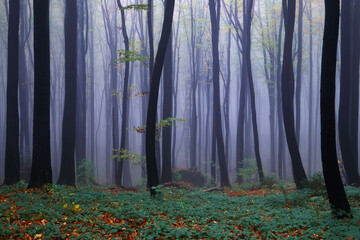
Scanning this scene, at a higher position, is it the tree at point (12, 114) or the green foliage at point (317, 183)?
the tree at point (12, 114)

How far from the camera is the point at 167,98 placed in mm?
14562

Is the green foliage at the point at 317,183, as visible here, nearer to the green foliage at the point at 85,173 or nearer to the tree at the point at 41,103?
the tree at the point at 41,103

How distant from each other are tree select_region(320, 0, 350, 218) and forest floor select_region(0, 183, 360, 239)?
50cm

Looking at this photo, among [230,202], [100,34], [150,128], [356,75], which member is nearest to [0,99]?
[100,34]

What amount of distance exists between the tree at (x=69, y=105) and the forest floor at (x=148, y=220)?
360 centimetres

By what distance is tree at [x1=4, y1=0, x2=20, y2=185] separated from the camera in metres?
10.2

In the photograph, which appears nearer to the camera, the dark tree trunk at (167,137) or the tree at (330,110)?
the tree at (330,110)

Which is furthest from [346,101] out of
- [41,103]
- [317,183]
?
[41,103]

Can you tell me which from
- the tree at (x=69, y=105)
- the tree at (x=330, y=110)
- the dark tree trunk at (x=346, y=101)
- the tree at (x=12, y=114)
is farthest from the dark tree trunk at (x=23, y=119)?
the dark tree trunk at (x=346, y=101)

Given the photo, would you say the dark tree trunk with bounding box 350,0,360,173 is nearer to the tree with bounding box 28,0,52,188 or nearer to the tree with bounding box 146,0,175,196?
the tree with bounding box 146,0,175,196

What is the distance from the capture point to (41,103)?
862 centimetres

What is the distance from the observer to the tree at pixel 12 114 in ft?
33.3

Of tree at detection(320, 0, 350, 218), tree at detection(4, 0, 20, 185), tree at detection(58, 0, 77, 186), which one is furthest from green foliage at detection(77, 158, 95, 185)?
tree at detection(320, 0, 350, 218)

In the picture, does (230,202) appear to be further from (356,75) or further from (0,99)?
(0,99)
